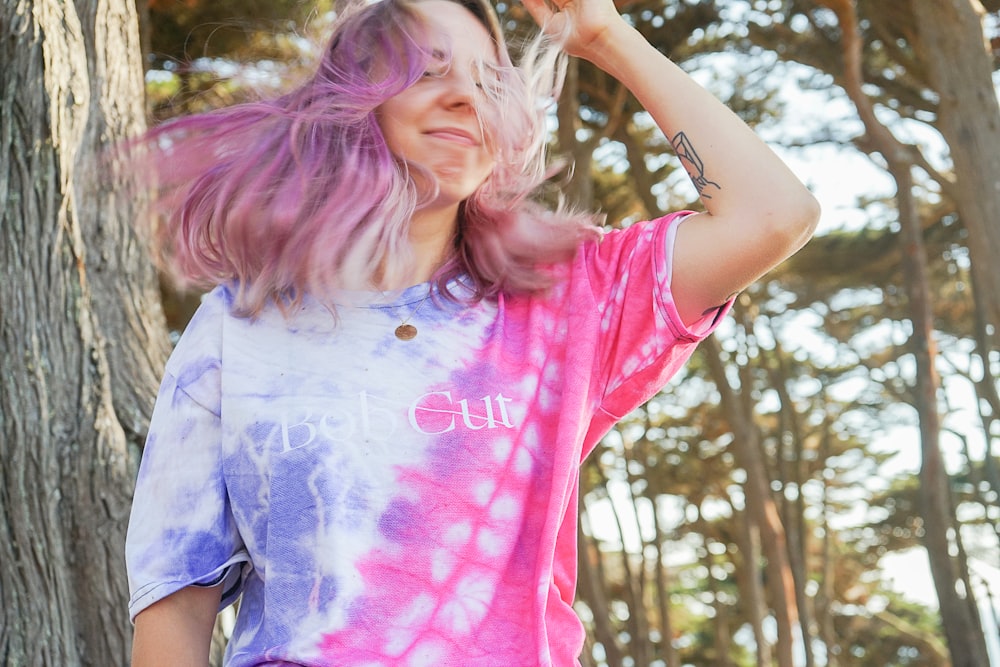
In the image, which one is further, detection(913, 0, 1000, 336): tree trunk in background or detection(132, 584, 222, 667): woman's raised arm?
detection(913, 0, 1000, 336): tree trunk in background

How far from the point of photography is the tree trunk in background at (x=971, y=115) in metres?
5.89

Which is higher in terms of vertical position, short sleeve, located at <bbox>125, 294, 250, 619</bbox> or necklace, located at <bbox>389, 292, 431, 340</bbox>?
necklace, located at <bbox>389, 292, 431, 340</bbox>

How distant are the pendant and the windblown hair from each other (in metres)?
0.10

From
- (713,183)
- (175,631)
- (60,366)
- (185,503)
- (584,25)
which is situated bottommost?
(175,631)

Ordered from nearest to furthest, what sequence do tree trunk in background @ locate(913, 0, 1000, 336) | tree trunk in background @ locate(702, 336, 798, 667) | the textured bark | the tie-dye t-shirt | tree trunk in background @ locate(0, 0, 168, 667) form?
the tie-dye t-shirt < tree trunk in background @ locate(0, 0, 168, 667) < tree trunk in background @ locate(913, 0, 1000, 336) < the textured bark < tree trunk in background @ locate(702, 336, 798, 667)

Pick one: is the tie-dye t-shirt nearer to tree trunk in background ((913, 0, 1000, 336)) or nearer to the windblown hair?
the windblown hair

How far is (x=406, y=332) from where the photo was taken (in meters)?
1.67

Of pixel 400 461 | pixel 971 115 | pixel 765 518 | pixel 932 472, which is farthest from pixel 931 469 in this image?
pixel 400 461

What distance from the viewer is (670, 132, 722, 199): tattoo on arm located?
1645mm

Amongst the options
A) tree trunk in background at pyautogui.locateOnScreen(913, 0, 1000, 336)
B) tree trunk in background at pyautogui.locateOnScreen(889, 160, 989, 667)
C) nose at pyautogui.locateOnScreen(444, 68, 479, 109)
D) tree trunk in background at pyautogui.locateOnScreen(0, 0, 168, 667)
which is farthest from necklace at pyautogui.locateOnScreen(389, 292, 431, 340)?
tree trunk in background at pyautogui.locateOnScreen(889, 160, 989, 667)

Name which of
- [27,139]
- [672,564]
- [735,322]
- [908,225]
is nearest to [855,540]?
[672,564]

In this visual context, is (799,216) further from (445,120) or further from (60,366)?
(60,366)

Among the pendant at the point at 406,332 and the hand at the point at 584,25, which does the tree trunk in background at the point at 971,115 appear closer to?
the hand at the point at 584,25

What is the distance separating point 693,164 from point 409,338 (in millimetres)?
511
